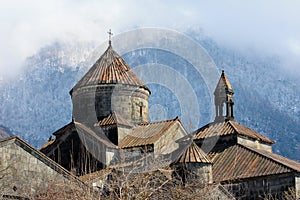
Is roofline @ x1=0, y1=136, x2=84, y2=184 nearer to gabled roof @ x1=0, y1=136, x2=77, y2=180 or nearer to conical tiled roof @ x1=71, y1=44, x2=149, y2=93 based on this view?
gabled roof @ x1=0, y1=136, x2=77, y2=180

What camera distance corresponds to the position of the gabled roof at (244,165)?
2402 centimetres

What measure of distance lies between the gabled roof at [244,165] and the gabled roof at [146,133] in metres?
2.41

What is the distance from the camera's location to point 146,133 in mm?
26750

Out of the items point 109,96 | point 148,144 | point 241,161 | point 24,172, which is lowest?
point 24,172

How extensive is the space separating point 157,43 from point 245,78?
2999cm

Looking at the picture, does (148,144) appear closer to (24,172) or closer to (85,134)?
(85,134)

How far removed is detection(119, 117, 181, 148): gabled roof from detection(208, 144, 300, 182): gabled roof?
2414 millimetres

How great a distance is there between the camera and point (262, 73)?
85.8 meters

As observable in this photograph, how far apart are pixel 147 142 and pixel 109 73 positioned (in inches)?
175

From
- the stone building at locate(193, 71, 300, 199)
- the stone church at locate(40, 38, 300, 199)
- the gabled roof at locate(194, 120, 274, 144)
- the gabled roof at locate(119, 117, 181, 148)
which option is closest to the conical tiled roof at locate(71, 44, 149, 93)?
the stone church at locate(40, 38, 300, 199)

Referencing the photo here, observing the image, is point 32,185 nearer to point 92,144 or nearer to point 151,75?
point 92,144

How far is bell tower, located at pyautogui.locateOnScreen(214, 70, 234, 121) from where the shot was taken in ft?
94.8

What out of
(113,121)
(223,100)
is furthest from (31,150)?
(223,100)

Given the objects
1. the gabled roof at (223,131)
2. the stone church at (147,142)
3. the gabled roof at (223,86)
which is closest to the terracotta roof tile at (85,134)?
the stone church at (147,142)
